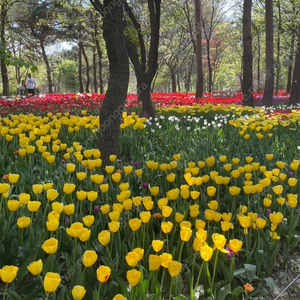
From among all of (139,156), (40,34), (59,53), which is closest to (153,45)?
(139,156)

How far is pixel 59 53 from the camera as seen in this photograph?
46719 millimetres

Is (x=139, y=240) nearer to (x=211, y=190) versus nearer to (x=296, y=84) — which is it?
(x=211, y=190)

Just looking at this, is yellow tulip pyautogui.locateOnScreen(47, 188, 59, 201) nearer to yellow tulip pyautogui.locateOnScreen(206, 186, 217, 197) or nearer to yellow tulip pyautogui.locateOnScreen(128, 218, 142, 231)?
Answer: yellow tulip pyautogui.locateOnScreen(128, 218, 142, 231)

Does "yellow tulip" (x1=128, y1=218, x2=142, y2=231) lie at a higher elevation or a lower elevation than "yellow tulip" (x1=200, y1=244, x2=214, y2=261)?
higher

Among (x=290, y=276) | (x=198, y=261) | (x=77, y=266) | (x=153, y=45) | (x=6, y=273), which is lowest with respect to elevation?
(x=290, y=276)

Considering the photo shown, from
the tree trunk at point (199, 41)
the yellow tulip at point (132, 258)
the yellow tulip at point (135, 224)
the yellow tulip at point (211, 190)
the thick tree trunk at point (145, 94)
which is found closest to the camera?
the yellow tulip at point (132, 258)


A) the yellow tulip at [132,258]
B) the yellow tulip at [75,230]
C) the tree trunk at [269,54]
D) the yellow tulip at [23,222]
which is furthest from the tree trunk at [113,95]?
the tree trunk at [269,54]

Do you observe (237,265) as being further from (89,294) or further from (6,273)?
(6,273)

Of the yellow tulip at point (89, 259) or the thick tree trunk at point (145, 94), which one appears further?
the thick tree trunk at point (145, 94)

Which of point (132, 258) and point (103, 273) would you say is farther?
point (132, 258)

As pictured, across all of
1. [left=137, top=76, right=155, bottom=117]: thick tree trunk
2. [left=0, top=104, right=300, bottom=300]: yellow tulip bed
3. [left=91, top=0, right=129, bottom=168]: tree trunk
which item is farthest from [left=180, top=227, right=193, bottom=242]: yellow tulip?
[left=137, top=76, right=155, bottom=117]: thick tree trunk

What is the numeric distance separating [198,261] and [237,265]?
33 centimetres

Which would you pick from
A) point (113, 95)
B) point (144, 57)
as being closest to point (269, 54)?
point (144, 57)

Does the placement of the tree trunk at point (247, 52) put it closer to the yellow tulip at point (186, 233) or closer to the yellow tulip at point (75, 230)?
the yellow tulip at point (186, 233)
